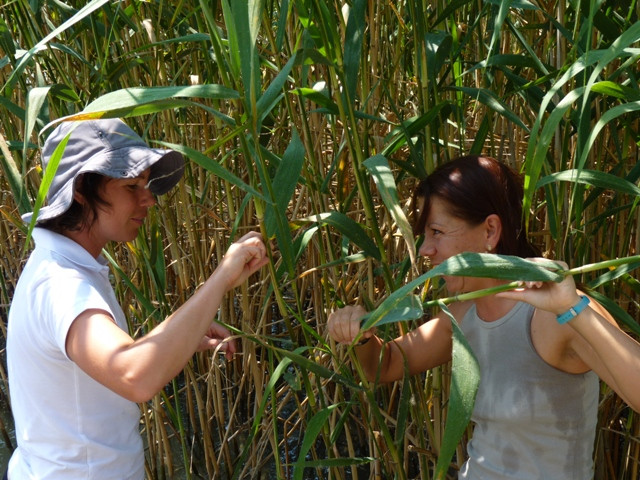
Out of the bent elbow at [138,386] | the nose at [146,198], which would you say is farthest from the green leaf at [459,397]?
the nose at [146,198]

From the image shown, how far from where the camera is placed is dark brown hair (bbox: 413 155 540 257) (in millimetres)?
1518

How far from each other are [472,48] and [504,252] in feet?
2.65

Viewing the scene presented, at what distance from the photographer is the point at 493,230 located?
1.52 metres

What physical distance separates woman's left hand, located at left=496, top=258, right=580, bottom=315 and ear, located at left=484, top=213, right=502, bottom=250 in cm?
32

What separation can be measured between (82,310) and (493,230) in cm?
72

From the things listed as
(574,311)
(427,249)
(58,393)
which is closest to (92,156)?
(58,393)

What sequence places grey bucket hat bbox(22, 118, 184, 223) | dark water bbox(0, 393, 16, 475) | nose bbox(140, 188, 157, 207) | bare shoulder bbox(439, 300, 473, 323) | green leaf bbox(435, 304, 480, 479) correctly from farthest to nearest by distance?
dark water bbox(0, 393, 16, 475) → bare shoulder bbox(439, 300, 473, 323) → nose bbox(140, 188, 157, 207) → grey bucket hat bbox(22, 118, 184, 223) → green leaf bbox(435, 304, 480, 479)

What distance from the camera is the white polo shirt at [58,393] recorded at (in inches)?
54.1

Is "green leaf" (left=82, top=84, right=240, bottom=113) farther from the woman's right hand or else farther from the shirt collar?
the woman's right hand

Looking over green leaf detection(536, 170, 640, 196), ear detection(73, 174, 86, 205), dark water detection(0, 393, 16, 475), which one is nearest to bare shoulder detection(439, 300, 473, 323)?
green leaf detection(536, 170, 640, 196)

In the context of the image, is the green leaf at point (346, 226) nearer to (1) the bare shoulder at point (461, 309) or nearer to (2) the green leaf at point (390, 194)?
(2) the green leaf at point (390, 194)

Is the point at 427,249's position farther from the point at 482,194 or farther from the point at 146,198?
the point at 146,198

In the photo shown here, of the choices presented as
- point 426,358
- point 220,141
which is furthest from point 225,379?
point 220,141

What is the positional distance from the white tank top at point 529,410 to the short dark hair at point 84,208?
736 mm
